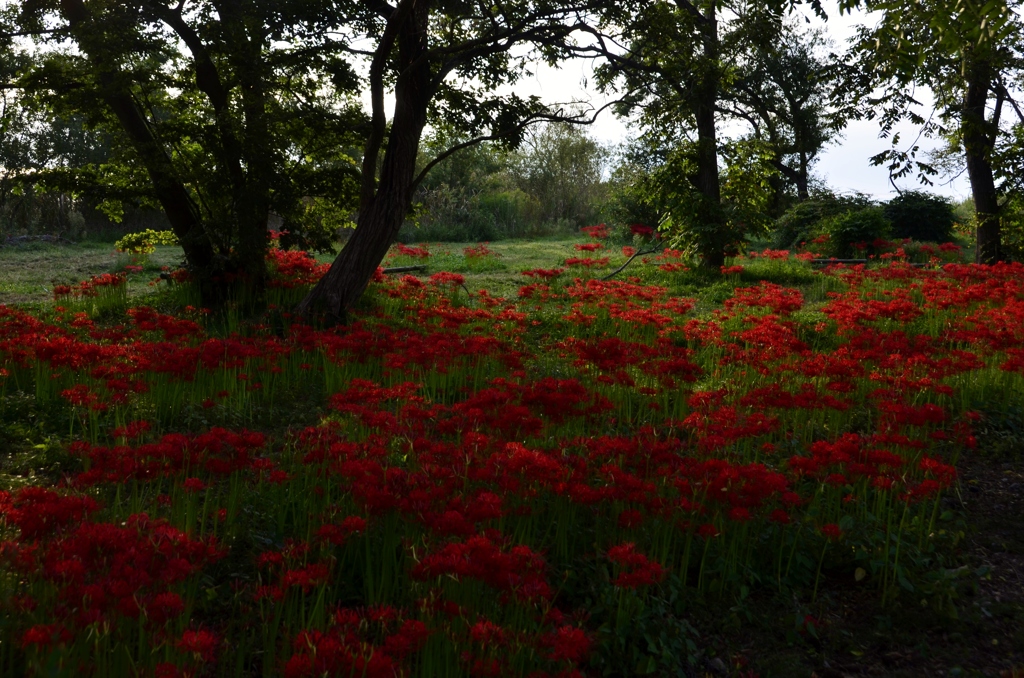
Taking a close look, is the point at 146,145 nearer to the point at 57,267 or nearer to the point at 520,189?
the point at 57,267

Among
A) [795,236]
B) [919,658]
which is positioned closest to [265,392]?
[919,658]

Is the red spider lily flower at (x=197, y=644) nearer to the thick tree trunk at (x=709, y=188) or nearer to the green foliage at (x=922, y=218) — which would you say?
the thick tree trunk at (x=709, y=188)

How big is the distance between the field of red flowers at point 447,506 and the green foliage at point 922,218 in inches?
646

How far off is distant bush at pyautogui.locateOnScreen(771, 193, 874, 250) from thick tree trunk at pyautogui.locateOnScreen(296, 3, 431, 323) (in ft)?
50.5

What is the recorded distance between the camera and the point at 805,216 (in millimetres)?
23375

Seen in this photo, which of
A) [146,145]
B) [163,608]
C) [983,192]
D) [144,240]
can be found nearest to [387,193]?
[146,145]

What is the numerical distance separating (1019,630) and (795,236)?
21.0 metres

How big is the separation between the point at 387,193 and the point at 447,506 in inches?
280

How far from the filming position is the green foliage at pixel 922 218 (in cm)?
2261

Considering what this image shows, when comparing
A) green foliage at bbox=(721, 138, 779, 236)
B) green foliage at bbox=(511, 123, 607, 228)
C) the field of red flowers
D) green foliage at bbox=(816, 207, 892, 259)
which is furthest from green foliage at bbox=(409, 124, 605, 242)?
the field of red flowers

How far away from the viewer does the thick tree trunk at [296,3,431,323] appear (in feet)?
31.9

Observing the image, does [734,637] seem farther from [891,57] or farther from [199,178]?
[199,178]

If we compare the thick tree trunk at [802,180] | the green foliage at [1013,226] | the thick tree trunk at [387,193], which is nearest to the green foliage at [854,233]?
the green foliage at [1013,226]

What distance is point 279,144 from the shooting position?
9.99m
